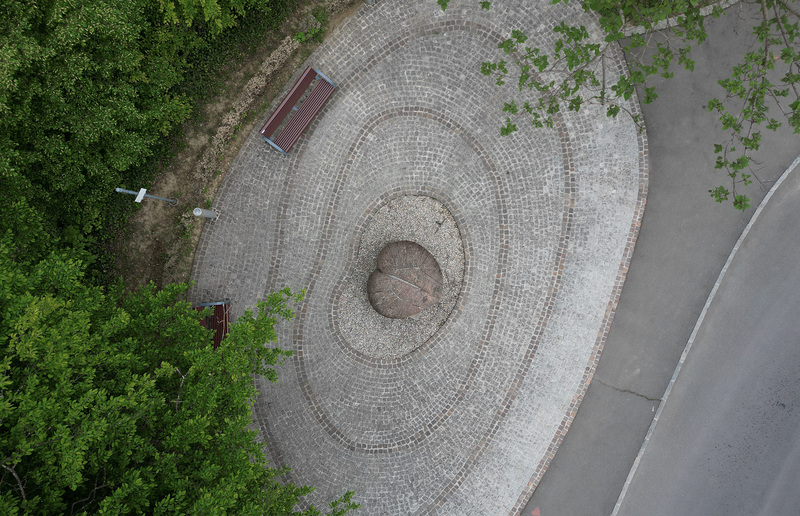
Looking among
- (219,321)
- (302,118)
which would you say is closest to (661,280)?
(302,118)

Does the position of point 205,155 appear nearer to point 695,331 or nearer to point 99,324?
point 99,324

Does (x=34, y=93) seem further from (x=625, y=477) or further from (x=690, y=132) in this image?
(x=625, y=477)

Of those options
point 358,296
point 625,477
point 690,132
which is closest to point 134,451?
point 358,296

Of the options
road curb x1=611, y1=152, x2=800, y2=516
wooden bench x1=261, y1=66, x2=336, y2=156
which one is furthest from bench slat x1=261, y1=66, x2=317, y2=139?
road curb x1=611, y1=152, x2=800, y2=516

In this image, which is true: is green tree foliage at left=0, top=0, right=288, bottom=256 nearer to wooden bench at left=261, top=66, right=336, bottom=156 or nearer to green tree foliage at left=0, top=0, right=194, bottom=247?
green tree foliage at left=0, top=0, right=194, bottom=247

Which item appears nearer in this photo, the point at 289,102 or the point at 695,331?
the point at 289,102

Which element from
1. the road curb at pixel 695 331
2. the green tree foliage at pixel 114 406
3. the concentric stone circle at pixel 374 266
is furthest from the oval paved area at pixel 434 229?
the green tree foliage at pixel 114 406

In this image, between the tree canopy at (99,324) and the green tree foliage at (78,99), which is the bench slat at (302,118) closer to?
the tree canopy at (99,324)
